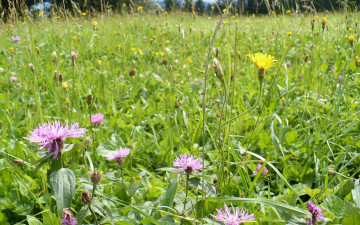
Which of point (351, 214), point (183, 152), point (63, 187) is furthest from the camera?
point (183, 152)

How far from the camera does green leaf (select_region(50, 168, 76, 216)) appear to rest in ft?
1.56

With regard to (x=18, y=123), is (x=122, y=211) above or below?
below

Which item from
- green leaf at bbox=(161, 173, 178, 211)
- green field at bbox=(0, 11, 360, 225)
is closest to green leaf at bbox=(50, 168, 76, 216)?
green field at bbox=(0, 11, 360, 225)

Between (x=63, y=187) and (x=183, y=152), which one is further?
(x=183, y=152)

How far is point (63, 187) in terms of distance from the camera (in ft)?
1.61

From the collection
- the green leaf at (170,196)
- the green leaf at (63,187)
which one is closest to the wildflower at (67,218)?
the green leaf at (63,187)

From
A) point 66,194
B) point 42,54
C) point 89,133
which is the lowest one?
point 89,133

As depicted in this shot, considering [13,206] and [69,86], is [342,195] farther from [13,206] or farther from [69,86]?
[69,86]

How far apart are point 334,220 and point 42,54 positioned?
2.83m

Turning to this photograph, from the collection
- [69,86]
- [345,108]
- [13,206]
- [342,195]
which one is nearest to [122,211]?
[13,206]

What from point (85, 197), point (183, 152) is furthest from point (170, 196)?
point (183, 152)

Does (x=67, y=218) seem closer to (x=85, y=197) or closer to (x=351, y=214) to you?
(x=85, y=197)

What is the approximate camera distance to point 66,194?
1.59ft

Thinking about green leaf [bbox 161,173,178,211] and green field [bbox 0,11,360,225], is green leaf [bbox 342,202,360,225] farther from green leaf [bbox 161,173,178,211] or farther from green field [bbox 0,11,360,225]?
green leaf [bbox 161,173,178,211]
